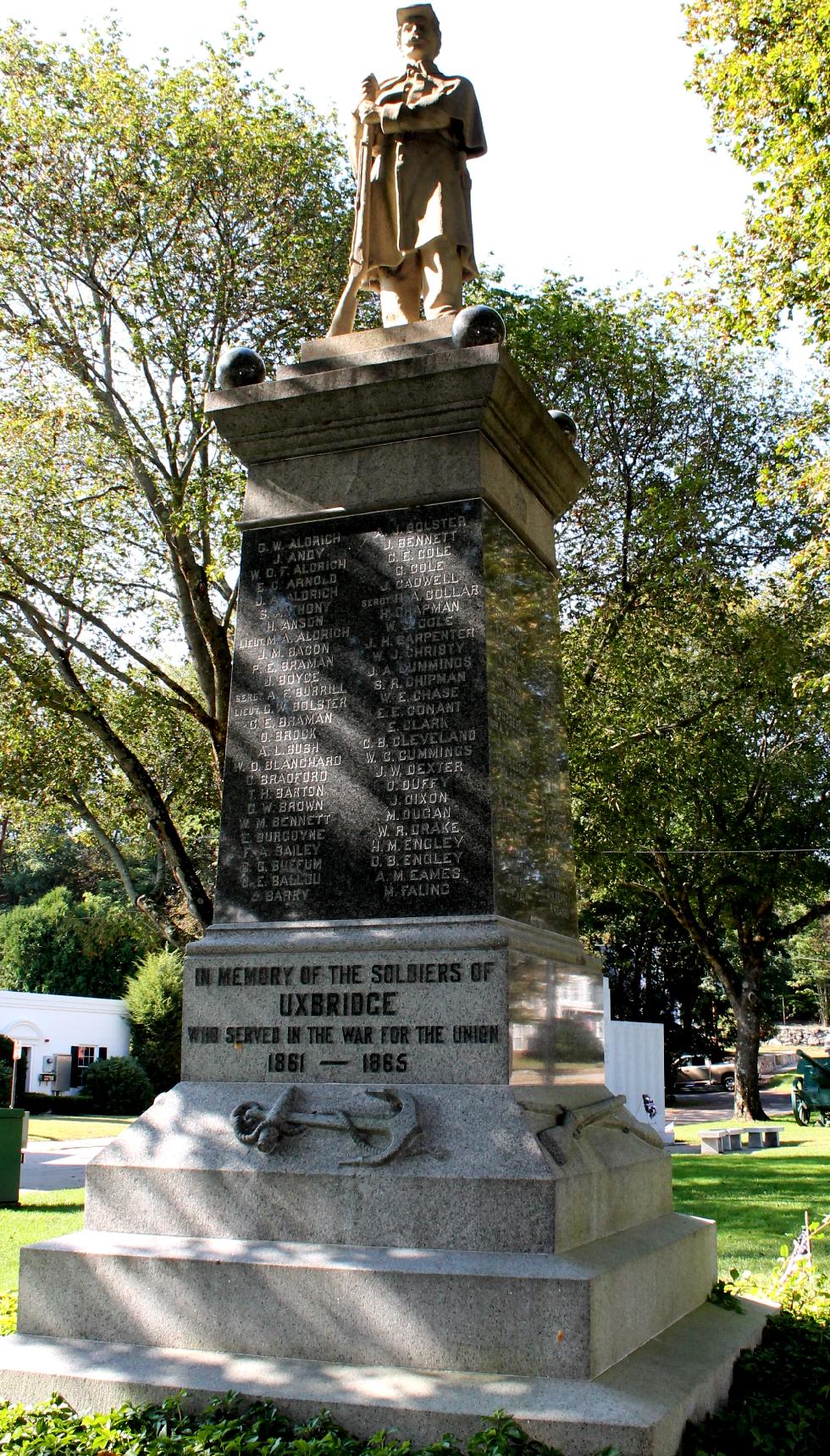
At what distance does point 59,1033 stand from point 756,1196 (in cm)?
3189

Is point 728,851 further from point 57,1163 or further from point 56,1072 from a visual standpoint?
point 56,1072

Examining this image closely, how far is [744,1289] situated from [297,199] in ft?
54.5

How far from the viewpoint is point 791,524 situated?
2188 cm

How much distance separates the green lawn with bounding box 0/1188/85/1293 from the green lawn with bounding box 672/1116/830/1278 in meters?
5.39

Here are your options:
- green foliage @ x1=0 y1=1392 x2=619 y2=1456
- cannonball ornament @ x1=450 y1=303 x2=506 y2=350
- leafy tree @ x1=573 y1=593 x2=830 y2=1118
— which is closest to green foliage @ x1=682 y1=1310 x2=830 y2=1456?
green foliage @ x1=0 y1=1392 x2=619 y2=1456

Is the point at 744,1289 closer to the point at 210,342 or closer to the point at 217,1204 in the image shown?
the point at 217,1204

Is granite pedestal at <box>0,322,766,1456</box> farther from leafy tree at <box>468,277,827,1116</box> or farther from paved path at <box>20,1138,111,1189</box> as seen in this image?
leafy tree at <box>468,277,827,1116</box>

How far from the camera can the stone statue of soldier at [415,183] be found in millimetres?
7168

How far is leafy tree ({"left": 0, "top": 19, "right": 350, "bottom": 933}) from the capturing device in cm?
1827

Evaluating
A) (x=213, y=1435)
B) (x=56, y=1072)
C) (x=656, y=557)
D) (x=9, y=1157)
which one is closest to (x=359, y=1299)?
(x=213, y=1435)

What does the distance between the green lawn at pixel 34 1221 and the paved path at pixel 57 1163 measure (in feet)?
2.01

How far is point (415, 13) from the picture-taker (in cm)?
736

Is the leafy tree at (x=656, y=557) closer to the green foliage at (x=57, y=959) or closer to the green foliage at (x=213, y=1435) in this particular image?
the green foliage at (x=213, y=1435)

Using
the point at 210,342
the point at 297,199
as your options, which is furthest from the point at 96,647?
the point at 297,199
